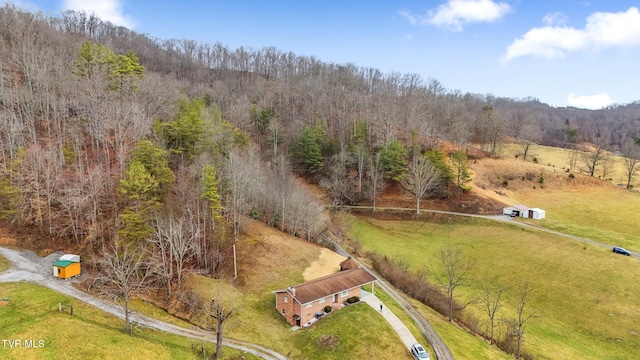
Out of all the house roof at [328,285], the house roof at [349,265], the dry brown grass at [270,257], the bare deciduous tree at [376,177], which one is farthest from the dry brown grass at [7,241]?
the bare deciduous tree at [376,177]

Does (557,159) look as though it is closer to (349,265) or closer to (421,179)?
(421,179)

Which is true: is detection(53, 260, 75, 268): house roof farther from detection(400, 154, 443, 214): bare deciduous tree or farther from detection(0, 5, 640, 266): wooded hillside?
detection(400, 154, 443, 214): bare deciduous tree

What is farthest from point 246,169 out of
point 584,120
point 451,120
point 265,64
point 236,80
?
point 584,120

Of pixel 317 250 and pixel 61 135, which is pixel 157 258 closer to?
pixel 317 250

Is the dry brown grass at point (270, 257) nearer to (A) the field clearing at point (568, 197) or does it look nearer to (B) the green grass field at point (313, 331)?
(B) the green grass field at point (313, 331)

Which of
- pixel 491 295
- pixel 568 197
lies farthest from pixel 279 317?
pixel 568 197
